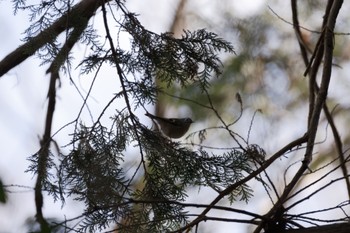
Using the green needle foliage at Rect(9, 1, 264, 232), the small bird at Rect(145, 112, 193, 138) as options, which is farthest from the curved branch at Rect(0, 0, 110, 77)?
the small bird at Rect(145, 112, 193, 138)

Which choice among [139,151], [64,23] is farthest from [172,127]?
[64,23]

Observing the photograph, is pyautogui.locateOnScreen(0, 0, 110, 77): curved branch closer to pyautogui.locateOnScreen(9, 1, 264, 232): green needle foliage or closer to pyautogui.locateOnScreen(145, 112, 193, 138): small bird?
pyautogui.locateOnScreen(9, 1, 264, 232): green needle foliage

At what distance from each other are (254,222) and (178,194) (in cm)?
15

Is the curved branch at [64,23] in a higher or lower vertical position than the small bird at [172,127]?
higher

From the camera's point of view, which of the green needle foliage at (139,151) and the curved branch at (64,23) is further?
the curved branch at (64,23)

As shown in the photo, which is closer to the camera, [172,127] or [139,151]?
[139,151]

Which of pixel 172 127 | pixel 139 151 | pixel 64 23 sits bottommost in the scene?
pixel 139 151

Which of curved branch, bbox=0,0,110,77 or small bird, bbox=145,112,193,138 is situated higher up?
curved branch, bbox=0,0,110,77

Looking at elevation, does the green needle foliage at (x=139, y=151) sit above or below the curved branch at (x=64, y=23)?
below

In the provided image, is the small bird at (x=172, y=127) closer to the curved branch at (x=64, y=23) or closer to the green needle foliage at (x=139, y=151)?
the green needle foliage at (x=139, y=151)

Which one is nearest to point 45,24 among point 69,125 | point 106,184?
point 69,125

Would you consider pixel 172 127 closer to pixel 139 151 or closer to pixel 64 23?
Answer: pixel 139 151

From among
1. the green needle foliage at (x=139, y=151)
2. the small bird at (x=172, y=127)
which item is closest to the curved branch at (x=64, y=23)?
the green needle foliage at (x=139, y=151)

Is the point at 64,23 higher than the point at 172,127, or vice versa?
the point at 64,23
